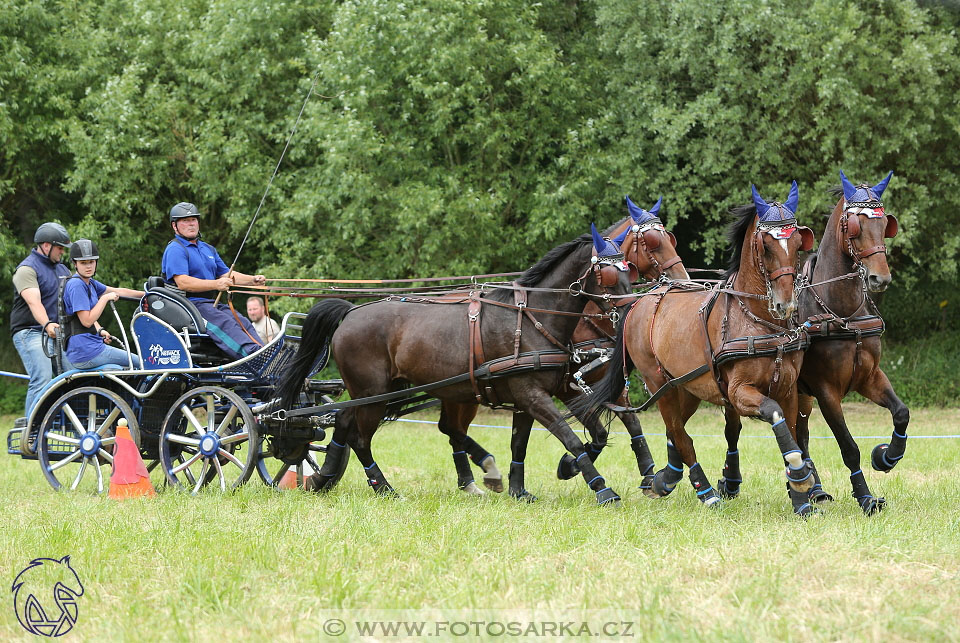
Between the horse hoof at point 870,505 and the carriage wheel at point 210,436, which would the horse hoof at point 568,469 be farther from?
the carriage wheel at point 210,436

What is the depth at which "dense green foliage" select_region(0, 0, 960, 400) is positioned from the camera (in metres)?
15.9

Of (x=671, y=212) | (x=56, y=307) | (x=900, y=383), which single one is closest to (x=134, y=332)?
(x=56, y=307)

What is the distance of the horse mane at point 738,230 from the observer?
680 cm

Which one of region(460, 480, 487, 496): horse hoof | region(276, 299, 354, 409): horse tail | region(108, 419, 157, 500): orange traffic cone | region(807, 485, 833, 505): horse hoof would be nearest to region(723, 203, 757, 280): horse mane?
region(807, 485, 833, 505): horse hoof

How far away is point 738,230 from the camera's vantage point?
692cm

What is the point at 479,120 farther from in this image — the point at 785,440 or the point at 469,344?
the point at 785,440

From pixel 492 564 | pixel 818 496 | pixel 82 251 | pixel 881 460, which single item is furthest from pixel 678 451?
pixel 82 251

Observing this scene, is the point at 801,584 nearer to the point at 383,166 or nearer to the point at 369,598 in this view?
the point at 369,598

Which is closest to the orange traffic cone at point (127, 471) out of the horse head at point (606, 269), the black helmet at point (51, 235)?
the black helmet at point (51, 235)

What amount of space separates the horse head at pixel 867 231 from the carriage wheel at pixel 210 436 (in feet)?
15.4

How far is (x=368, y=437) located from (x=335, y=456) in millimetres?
318

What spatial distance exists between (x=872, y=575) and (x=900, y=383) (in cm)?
1455

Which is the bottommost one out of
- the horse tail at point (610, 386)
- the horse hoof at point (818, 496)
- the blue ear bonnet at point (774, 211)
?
the horse hoof at point (818, 496)

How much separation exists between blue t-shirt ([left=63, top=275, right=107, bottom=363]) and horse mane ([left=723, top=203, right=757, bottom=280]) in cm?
526
